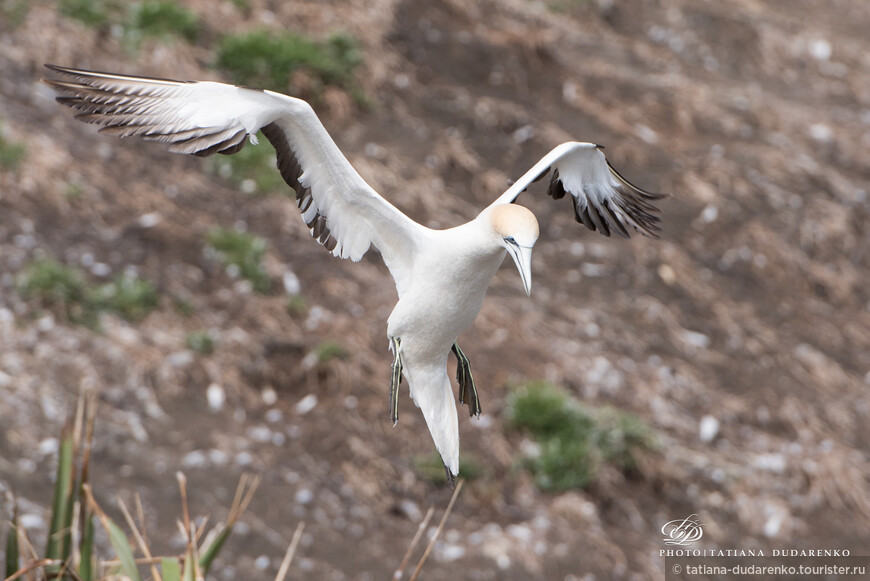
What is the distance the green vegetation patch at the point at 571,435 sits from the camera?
5.14 metres

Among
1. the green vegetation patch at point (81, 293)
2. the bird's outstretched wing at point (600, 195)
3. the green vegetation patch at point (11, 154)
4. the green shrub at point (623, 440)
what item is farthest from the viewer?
the green vegetation patch at point (11, 154)

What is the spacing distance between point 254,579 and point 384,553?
24.1 inches

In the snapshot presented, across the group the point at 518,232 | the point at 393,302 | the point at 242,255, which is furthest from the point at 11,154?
the point at 518,232

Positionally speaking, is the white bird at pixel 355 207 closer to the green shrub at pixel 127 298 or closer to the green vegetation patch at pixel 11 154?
the green shrub at pixel 127 298

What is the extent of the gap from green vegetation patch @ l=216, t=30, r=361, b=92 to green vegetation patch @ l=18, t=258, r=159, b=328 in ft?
5.69

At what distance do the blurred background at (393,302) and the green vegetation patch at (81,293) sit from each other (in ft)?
0.05

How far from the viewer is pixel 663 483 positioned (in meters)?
5.27

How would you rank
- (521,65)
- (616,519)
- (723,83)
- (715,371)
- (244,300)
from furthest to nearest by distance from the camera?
(723,83) < (521,65) < (715,371) < (244,300) < (616,519)

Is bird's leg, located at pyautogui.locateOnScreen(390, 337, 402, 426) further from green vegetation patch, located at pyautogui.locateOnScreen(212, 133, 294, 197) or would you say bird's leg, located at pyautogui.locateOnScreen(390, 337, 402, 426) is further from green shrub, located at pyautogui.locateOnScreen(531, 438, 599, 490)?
green vegetation patch, located at pyautogui.locateOnScreen(212, 133, 294, 197)

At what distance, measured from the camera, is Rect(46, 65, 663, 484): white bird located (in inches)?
78.7

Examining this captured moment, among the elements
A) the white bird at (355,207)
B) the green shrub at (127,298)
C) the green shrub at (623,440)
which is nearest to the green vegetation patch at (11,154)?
the green shrub at (127,298)

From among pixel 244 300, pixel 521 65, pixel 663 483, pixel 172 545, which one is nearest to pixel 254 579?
pixel 172 545

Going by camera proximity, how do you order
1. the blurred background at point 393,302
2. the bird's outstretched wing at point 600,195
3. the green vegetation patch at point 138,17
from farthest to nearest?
1. the green vegetation patch at point 138,17
2. the blurred background at point 393,302
3. the bird's outstretched wing at point 600,195

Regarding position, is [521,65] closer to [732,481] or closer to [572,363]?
[572,363]
